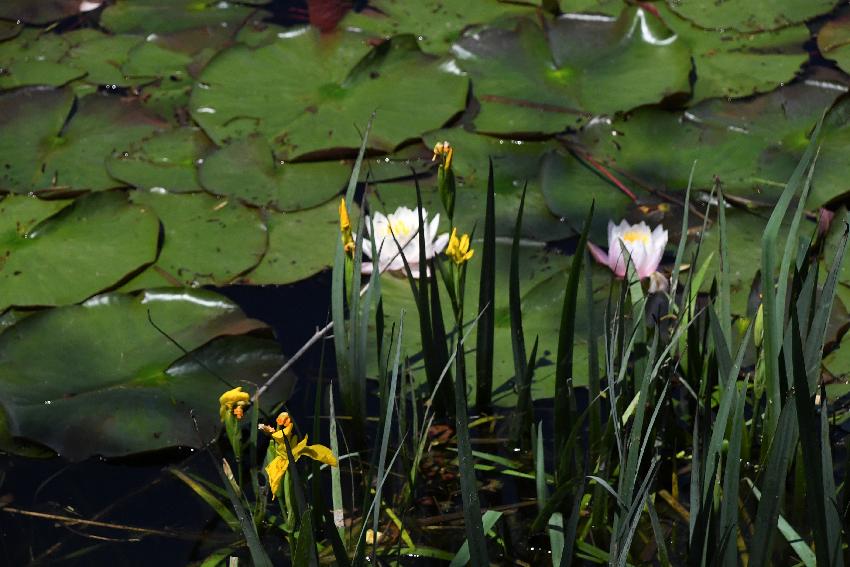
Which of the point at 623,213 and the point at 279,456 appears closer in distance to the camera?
the point at 279,456

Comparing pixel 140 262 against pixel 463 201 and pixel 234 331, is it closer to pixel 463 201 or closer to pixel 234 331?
pixel 234 331

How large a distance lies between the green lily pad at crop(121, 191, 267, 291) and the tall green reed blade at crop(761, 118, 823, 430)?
130 cm

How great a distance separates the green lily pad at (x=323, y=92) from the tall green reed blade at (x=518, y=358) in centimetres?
103

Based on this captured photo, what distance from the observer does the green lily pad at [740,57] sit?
2.82 m

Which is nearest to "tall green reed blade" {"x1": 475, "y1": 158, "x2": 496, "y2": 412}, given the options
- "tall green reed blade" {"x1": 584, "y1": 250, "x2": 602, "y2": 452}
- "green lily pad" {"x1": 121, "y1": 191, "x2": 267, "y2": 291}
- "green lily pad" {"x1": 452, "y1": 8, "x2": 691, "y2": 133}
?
"tall green reed blade" {"x1": 584, "y1": 250, "x2": 602, "y2": 452}

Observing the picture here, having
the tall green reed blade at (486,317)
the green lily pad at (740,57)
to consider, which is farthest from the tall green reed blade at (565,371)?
the green lily pad at (740,57)

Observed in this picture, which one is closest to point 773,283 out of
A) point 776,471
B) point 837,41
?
point 776,471

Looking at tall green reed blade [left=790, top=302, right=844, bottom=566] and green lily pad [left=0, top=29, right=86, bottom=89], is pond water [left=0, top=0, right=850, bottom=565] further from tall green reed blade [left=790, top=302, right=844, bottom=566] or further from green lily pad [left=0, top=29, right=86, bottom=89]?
tall green reed blade [left=790, top=302, right=844, bottom=566]

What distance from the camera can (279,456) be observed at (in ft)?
4.15

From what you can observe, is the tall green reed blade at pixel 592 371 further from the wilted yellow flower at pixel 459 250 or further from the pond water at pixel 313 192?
the wilted yellow flower at pixel 459 250

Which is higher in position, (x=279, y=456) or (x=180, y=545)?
(x=279, y=456)

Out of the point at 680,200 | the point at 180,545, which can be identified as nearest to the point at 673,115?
the point at 680,200

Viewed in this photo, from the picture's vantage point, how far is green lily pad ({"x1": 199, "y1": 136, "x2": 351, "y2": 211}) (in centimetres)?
249

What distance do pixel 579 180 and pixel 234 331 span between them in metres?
0.96
